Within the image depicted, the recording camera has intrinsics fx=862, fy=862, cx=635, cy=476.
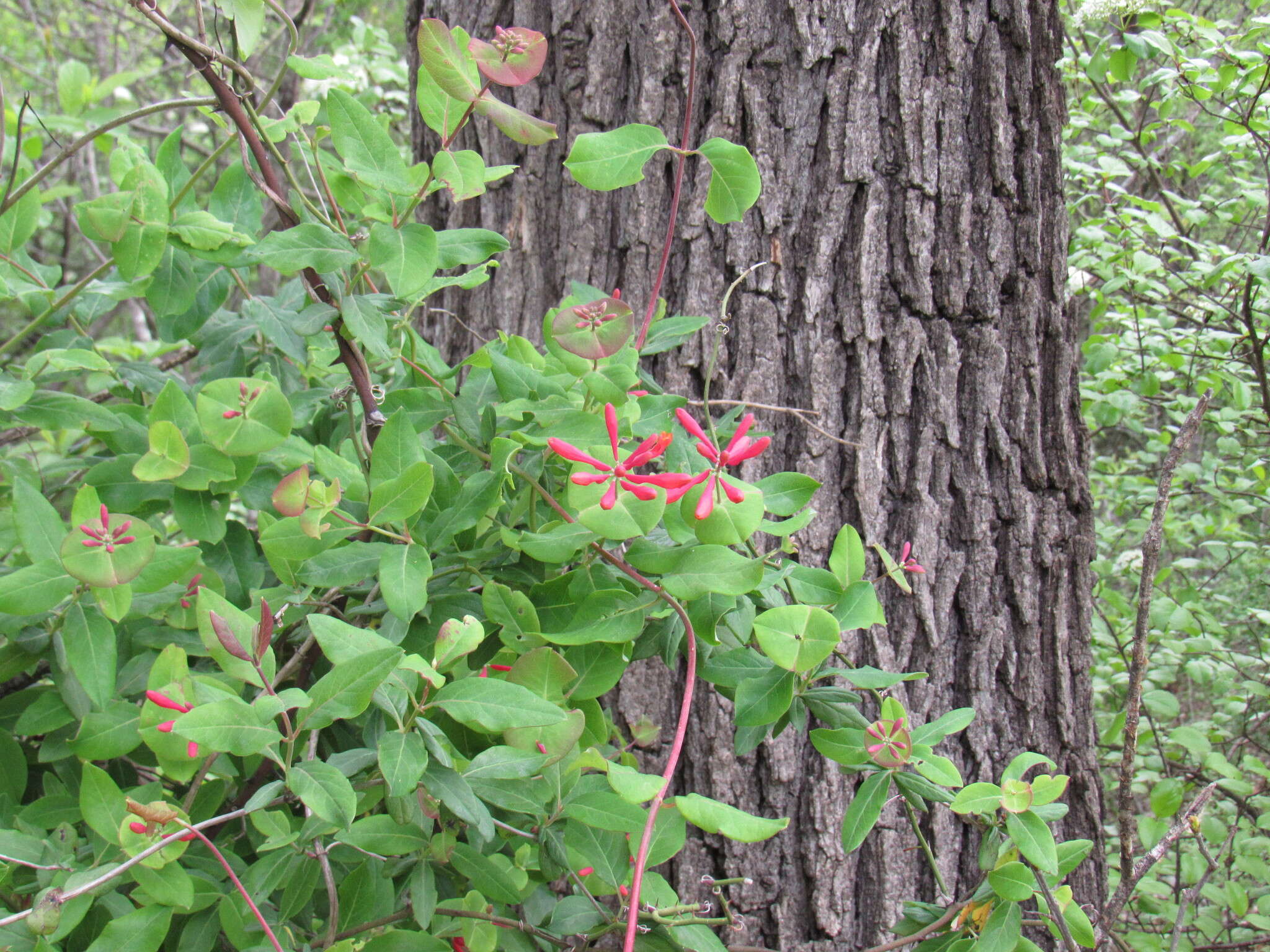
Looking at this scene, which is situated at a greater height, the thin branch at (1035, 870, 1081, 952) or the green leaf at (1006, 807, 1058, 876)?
the green leaf at (1006, 807, 1058, 876)

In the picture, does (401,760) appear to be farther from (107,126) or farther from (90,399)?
(90,399)

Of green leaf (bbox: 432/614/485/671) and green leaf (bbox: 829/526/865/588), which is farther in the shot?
green leaf (bbox: 829/526/865/588)

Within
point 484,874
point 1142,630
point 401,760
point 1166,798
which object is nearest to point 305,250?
point 401,760

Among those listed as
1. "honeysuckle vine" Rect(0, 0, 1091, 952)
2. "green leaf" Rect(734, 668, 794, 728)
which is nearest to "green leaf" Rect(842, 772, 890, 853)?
"honeysuckle vine" Rect(0, 0, 1091, 952)

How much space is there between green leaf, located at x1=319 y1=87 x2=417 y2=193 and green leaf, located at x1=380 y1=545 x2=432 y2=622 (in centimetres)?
29

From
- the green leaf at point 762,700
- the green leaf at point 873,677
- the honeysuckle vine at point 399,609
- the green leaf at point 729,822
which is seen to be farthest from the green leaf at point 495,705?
the green leaf at point 873,677

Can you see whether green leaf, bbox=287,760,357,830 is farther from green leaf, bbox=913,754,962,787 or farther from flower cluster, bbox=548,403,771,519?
green leaf, bbox=913,754,962,787

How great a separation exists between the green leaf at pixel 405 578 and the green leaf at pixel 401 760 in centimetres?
8

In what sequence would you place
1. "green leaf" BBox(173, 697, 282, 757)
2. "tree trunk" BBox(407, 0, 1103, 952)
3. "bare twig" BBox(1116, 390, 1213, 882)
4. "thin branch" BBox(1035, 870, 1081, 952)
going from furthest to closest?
"tree trunk" BBox(407, 0, 1103, 952), "bare twig" BBox(1116, 390, 1213, 882), "thin branch" BBox(1035, 870, 1081, 952), "green leaf" BBox(173, 697, 282, 757)

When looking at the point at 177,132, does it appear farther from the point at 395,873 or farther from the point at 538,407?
the point at 395,873

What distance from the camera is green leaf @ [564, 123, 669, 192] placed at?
2.46ft

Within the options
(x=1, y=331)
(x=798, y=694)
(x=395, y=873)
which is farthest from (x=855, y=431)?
(x=1, y=331)

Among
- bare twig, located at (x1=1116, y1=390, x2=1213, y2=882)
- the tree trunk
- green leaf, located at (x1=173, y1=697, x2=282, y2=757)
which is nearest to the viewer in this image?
green leaf, located at (x1=173, y1=697, x2=282, y2=757)

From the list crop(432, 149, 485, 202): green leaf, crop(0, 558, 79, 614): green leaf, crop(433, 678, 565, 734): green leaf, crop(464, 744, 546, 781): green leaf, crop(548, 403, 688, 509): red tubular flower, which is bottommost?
crop(464, 744, 546, 781): green leaf
